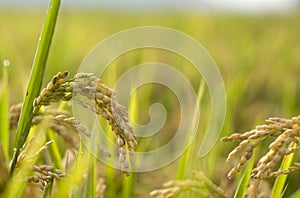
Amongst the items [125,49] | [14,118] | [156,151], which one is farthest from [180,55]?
[14,118]

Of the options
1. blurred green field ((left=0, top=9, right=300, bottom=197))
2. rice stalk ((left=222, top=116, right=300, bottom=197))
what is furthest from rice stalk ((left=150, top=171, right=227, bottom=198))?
blurred green field ((left=0, top=9, right=300, bottom=197))

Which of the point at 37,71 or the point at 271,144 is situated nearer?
the point at 271,144

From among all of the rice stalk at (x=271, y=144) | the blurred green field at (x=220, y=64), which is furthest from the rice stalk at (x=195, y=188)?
the blurred green field at (x=220, y=64)

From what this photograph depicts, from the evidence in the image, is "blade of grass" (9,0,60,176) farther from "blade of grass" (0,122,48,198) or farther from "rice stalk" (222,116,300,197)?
"rice stalk" (222,116,300,197)

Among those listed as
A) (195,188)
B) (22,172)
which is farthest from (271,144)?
(22,172)

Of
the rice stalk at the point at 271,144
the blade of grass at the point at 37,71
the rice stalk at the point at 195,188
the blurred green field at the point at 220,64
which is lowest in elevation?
the rice stalk at the point at 195,188

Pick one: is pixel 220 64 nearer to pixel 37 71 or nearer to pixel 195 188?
pixel 195 188

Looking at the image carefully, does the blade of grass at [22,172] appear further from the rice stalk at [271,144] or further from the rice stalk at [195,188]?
the rice stalk at [271,144]

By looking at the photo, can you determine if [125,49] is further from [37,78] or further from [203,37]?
[37,78]
